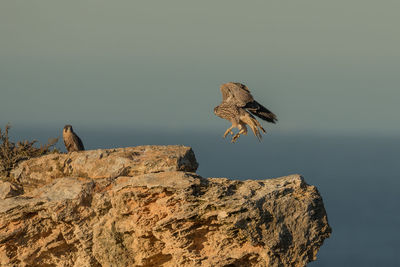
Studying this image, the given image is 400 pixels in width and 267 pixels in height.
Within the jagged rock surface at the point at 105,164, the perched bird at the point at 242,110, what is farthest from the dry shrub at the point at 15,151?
the perched bird at the point at 242,110

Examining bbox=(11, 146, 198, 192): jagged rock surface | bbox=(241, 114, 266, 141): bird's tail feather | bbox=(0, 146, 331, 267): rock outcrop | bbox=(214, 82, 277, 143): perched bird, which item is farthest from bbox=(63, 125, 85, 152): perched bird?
bbox=(241, 114, 266, 141): bird's tail feather

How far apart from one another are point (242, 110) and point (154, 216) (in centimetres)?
657

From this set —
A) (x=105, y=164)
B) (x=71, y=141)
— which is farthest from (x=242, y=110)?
(x=105, y=164)

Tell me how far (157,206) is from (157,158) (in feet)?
5.69

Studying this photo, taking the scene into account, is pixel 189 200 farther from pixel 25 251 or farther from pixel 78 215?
pixel 25 251

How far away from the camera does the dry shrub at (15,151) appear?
68.6 feet

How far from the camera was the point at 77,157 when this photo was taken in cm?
1936

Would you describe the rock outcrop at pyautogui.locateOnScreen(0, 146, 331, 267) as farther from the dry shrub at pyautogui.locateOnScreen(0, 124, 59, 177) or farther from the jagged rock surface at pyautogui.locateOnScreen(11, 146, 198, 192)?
the dry shrub at pyautogui.locateOnScreen(0, 124, 59, 177)

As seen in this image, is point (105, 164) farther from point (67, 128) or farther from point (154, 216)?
point (67, 128)

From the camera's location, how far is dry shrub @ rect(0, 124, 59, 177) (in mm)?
20922

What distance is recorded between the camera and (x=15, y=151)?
70.1 ft

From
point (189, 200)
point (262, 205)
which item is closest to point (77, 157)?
point (189, 200)

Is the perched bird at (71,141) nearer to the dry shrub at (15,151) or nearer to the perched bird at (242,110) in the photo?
the dry shrub at (15,151)

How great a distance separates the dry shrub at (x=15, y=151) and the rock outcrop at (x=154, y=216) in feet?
5.91
